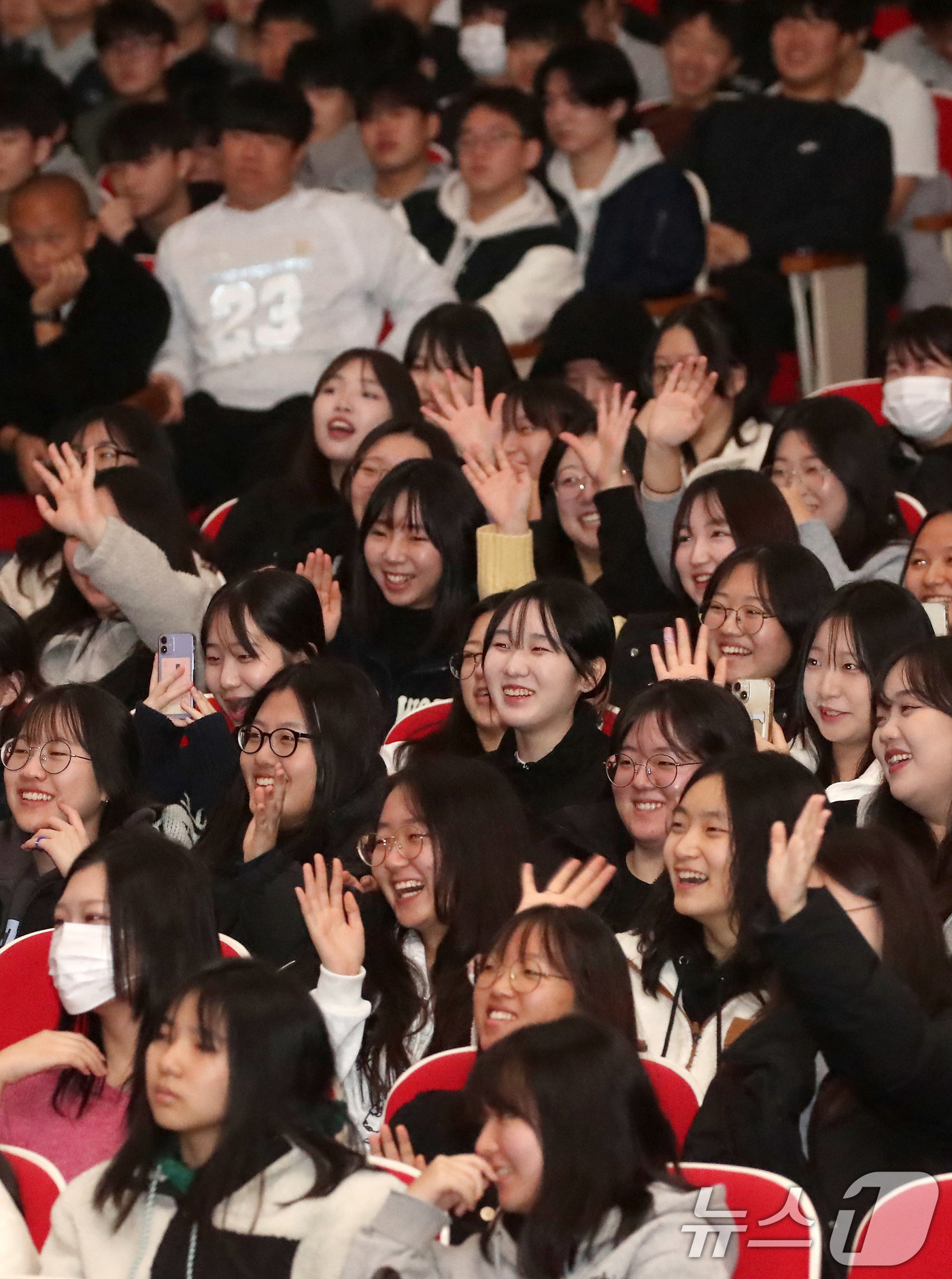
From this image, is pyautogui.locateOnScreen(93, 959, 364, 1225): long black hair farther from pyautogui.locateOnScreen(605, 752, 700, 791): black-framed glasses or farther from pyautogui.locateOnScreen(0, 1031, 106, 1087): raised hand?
pyautogui.locateOnScreen(605, 752, 700, 791): black-framed glasses

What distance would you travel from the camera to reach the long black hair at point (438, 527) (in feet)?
11.9

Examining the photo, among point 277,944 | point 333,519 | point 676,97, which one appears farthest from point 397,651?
point 676,97

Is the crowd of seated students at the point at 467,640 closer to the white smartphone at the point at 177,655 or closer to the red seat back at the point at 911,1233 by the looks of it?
the white smartphone at the point at 177,655

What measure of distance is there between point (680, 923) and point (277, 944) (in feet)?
1.97

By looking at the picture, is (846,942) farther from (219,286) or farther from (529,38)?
(529,38)

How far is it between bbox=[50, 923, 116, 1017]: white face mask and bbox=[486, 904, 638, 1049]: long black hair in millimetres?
474

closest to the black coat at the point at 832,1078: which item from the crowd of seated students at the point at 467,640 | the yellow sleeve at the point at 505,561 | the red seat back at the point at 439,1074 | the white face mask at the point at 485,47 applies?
the crowd of seated students at the point at 467,640

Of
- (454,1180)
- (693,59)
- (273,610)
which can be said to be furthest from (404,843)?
(693,59)

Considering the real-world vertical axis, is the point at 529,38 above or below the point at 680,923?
above

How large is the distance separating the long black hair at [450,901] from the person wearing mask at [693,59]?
342 cm

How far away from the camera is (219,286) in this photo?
487 centimetres

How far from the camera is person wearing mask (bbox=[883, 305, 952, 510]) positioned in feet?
13.1

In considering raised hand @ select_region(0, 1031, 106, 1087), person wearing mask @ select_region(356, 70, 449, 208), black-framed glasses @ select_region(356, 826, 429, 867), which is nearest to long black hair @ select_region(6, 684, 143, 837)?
black-framed glasses @ select_region(356, 826, 429, 867)

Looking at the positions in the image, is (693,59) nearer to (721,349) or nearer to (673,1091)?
(721,349)
